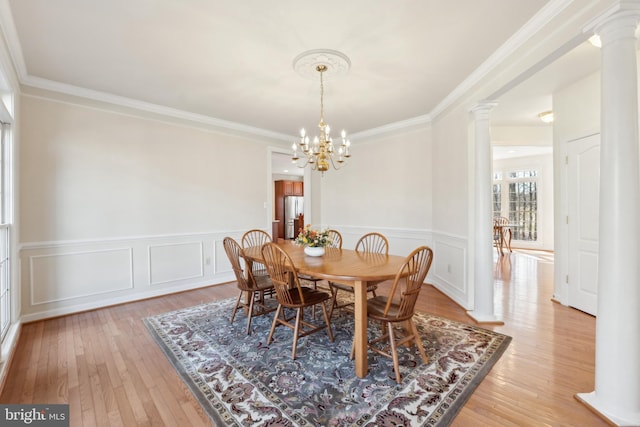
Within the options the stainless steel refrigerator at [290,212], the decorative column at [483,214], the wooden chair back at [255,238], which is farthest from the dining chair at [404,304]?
the stainless steel refrigerator at [290,212]

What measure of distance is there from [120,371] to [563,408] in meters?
3.06

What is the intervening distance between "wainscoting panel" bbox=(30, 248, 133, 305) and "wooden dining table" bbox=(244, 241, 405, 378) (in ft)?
6.77

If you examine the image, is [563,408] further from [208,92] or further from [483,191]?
[208,92]

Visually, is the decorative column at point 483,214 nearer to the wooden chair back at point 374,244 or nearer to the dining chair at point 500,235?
the wooden chair back at point 374,244

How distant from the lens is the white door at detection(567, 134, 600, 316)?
10.3 feet

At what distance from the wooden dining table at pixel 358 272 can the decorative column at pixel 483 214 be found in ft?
3.74

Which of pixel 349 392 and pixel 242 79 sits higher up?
pixel 242 79

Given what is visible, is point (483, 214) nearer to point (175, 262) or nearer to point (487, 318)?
point (487, 318)

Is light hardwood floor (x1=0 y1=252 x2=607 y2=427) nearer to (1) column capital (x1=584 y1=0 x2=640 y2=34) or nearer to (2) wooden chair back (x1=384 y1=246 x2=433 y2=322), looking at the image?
(2) wooden chair back (x1=384 y1=246 x2=433 y2=322)

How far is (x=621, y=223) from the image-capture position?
1.59 metres

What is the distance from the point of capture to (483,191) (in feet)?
10.2

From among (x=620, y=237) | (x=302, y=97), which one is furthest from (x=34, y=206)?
(x=620, y=237)

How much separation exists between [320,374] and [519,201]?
8943 millimetres

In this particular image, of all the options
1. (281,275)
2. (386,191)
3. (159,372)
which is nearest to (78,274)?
(159,372)
